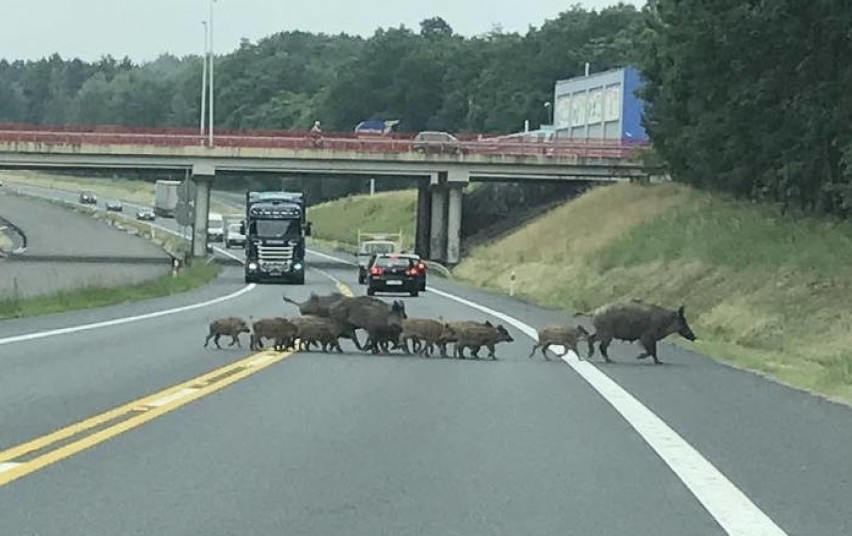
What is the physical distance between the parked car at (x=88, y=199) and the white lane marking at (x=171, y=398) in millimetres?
150327

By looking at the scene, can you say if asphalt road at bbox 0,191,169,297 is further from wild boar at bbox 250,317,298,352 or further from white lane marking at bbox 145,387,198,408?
white lane marking at bbox 145,387,198,408

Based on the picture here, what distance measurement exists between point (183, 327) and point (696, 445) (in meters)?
Result: 18.6

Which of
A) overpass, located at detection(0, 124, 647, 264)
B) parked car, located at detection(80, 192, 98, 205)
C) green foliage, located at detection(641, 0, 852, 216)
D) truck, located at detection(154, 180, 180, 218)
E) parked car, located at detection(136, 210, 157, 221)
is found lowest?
parked car, located at detection(136, 210, 157, 221)

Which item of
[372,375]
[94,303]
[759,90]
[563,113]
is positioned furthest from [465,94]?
[372,375]

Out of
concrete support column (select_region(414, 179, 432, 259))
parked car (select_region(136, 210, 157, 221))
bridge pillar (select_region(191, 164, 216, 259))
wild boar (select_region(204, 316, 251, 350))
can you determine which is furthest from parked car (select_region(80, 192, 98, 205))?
wild boar (select_region(204, 316, 251, 350))

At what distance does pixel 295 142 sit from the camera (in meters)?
86.1

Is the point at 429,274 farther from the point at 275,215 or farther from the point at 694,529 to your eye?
the point at 694,529

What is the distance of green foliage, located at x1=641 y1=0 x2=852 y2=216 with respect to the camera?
48.3m

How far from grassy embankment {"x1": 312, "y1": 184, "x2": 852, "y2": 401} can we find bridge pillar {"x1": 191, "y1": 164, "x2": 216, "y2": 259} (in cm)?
1423

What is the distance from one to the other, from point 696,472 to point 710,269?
36157 millimetres

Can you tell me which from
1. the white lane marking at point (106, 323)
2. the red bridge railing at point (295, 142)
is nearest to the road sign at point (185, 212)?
the red bridge railing at point (295, 142)

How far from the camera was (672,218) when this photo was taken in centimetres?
6369

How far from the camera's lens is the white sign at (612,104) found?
114 m

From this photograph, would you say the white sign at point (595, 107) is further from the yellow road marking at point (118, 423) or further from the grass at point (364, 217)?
the yellow road marking at point (118, 423)
